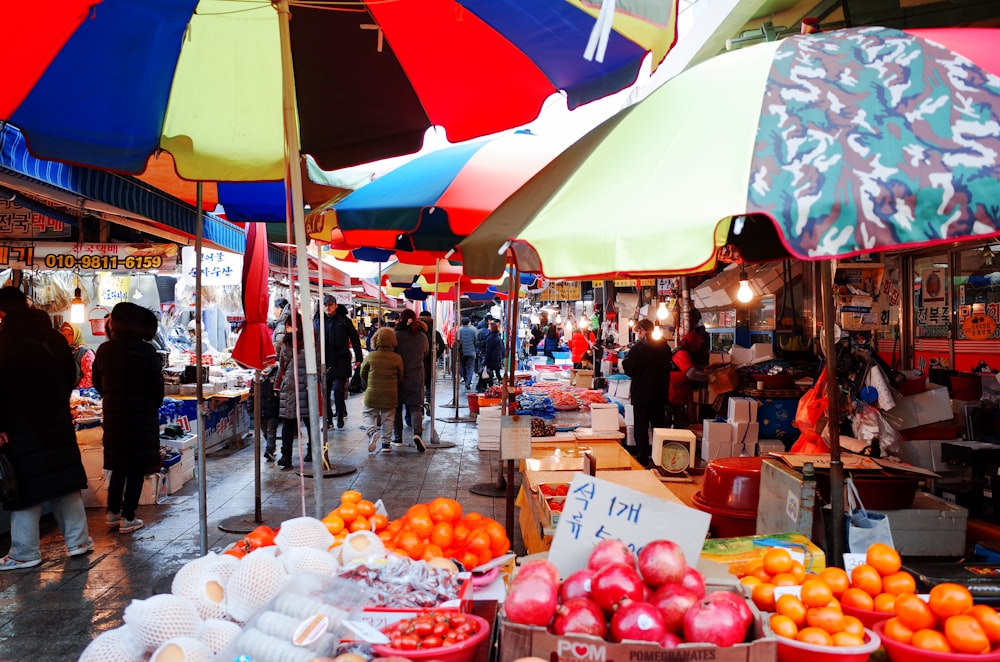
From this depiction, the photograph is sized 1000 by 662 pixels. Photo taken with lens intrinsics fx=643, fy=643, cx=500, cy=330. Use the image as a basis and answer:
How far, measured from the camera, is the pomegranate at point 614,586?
81.2 inches

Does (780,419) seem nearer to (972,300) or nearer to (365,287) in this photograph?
(972,300)

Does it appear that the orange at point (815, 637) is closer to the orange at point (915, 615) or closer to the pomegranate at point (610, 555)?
the orange at point (915, 615)

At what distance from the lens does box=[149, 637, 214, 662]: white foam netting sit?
201cm

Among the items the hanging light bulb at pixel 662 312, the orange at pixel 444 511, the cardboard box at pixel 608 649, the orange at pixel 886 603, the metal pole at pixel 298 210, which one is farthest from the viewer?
the hanging light bulb at pixel 662 312

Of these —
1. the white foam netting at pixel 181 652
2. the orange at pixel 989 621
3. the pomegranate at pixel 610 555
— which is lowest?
the white foam netting at pixel 181 652

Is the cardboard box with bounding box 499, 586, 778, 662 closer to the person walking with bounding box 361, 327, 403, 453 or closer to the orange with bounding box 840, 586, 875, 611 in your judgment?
the orange with bounding box 840, 586, 875, 611

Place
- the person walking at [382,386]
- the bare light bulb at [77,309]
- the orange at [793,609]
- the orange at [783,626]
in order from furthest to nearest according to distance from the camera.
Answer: the bare light bulb at [77,309]
the person walking at [382,386]
the orange at [793,609]
the orange at [783,626]

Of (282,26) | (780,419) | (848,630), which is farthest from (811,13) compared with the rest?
(848,630)

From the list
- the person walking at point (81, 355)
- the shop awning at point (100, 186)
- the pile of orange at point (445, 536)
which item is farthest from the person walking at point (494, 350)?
the pile of orange at point (445, 536)

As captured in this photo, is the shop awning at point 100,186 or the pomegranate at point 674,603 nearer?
the pomegranate at point 674,603

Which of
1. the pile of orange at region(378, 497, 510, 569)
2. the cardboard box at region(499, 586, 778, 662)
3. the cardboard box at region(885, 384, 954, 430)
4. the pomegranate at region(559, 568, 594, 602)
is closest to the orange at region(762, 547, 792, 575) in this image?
the cardboard box at region(499, 586, 778, 662)

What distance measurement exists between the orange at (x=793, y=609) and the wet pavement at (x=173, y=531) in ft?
8.11

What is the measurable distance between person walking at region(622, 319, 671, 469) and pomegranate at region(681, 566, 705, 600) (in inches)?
287

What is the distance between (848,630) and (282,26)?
11.7 feet
